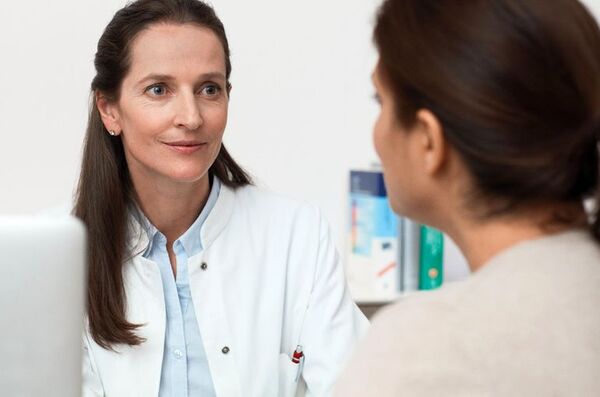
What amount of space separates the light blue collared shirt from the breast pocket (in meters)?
0.14

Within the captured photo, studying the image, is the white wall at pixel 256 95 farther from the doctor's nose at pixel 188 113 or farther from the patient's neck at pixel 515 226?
the patient's neck at pixel 515 226

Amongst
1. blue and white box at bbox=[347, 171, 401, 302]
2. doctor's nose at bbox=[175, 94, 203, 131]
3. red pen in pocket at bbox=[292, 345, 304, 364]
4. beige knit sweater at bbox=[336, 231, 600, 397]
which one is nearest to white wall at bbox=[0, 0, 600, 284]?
blue and white box at bbox=[347, 171, 401, 302]

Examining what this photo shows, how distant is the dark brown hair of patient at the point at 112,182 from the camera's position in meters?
1.80

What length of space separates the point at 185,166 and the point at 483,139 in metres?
1.01

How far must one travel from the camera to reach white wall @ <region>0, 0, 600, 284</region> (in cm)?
260

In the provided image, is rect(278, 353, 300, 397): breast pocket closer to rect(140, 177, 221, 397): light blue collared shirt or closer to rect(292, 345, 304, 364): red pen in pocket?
rect(292, 345, 304, 364): red pen in pocket

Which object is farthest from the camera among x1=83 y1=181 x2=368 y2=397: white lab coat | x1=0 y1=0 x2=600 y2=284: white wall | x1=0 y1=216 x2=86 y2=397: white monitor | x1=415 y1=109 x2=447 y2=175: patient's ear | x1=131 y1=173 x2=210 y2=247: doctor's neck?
x1=0 y1=0 x2=600 y2=284: white wall

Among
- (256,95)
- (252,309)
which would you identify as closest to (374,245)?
(256,95)

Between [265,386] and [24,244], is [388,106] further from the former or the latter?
[265,386]

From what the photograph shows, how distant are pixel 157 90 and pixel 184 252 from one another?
33cm

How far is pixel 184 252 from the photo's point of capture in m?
1.90

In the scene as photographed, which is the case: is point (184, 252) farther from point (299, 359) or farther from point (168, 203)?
point (299, 359)

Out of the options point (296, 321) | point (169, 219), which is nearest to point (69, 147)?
point (169, 219)

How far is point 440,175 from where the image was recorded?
958 mm
